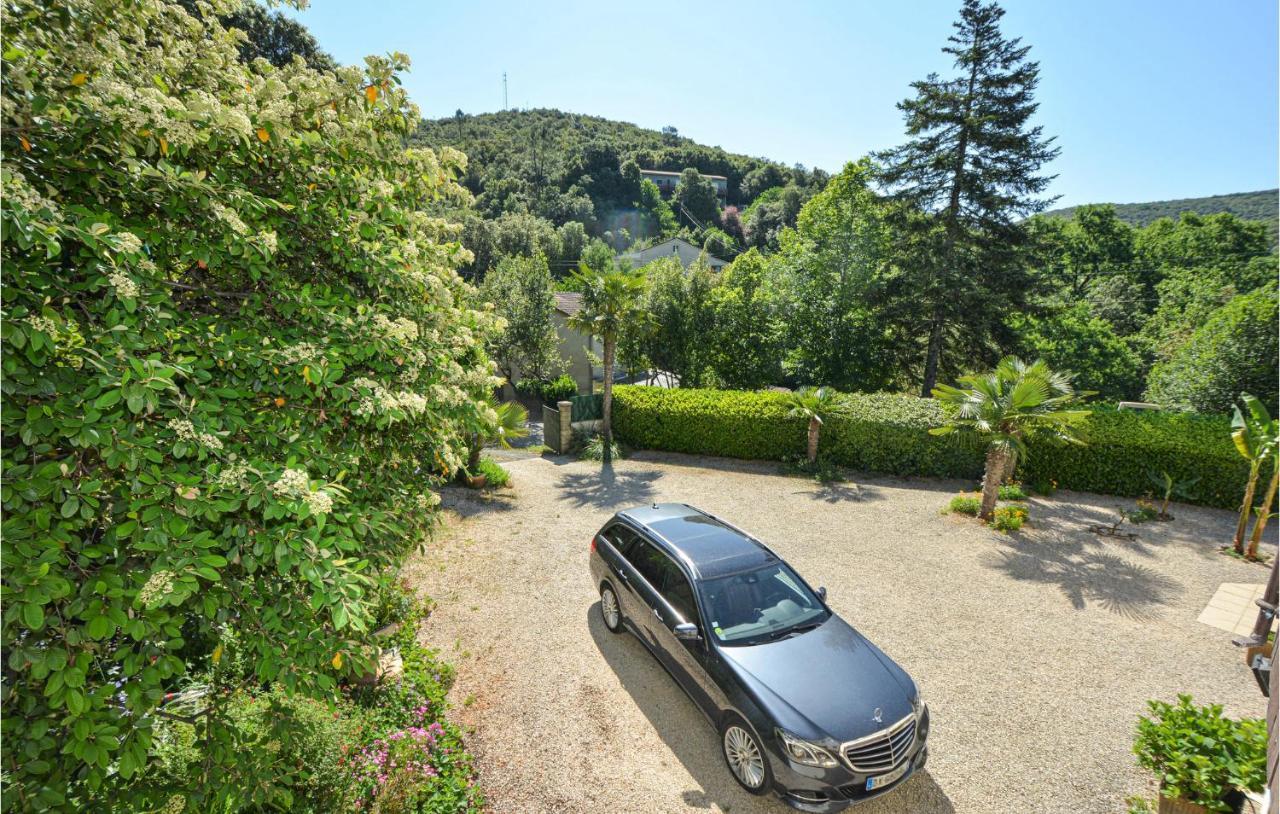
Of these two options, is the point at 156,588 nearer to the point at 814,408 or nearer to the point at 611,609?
the point at 611,609

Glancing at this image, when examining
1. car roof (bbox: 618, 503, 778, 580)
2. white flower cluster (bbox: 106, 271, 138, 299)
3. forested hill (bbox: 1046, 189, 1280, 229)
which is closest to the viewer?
white flower cluster (bbox: 106, 271, 138, 299)

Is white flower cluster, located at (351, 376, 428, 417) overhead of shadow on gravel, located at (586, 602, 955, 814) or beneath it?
overhead

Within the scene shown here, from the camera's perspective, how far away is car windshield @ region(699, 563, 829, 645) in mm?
5766


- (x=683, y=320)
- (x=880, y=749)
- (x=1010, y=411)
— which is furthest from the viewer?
(x=683, y=320)

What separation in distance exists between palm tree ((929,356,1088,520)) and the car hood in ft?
23.7

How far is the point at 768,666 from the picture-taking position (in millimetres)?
5344

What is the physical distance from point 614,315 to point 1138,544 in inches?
523

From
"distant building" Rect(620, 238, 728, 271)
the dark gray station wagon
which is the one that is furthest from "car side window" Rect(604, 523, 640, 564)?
"distant building" Rect(620, 238, 728, 271)

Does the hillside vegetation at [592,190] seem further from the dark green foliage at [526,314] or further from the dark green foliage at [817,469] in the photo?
the dark green foliage at [817,469]

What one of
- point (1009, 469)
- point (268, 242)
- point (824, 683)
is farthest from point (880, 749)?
point (1009, 469)

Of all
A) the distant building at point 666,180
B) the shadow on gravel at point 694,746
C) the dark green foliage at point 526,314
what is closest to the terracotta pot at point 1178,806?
the shadow on gravel at point 694,746

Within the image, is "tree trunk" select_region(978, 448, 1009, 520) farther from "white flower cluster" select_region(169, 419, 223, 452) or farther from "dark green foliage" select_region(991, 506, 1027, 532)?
"white flower cluster" select_region(169, 419, 223, 452)

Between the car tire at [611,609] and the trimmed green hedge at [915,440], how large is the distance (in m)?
A: 8.33

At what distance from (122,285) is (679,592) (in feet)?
17.9
